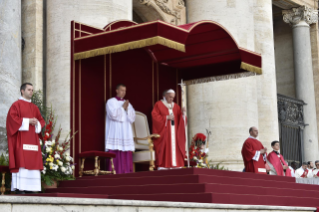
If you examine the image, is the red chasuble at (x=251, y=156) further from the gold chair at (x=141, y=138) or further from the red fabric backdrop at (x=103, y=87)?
the red fabric backdrop at (x=103, y=87)

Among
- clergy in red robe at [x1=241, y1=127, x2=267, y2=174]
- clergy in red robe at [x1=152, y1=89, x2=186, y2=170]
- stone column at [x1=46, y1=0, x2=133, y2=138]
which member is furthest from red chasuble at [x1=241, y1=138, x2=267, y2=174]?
stone column at [x1=46, y1=0, x2=133, y2=138]

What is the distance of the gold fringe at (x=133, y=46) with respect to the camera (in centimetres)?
967

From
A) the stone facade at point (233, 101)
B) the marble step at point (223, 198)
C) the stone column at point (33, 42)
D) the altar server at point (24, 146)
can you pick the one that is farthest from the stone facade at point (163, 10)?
the marble step at point (223, 198)

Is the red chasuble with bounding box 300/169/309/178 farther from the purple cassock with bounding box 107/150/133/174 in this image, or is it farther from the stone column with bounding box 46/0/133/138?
the stone column with bounding box 46/0/133/138

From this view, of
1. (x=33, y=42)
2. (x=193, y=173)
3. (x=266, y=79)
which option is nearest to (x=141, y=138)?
(x=33, y=42)

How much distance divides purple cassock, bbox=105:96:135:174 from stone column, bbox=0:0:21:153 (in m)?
1.99

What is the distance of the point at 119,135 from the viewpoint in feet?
36.4

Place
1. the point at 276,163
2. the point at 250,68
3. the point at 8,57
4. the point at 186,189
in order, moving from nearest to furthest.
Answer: the point at 186,189 → the point at 8,57 → the point at 250,68 → the point at 276,163

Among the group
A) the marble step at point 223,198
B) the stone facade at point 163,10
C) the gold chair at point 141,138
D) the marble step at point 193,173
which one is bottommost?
the marble step at point 223,198

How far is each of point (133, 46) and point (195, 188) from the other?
10.2 ft

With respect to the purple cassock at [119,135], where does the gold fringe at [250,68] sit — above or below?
above

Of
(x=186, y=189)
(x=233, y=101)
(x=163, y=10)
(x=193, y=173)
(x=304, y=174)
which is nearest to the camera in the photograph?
(x=186, y=189)

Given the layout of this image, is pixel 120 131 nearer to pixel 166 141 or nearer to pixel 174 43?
pixel 166 141

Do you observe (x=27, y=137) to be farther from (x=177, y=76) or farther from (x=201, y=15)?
(x=201, y=15)
